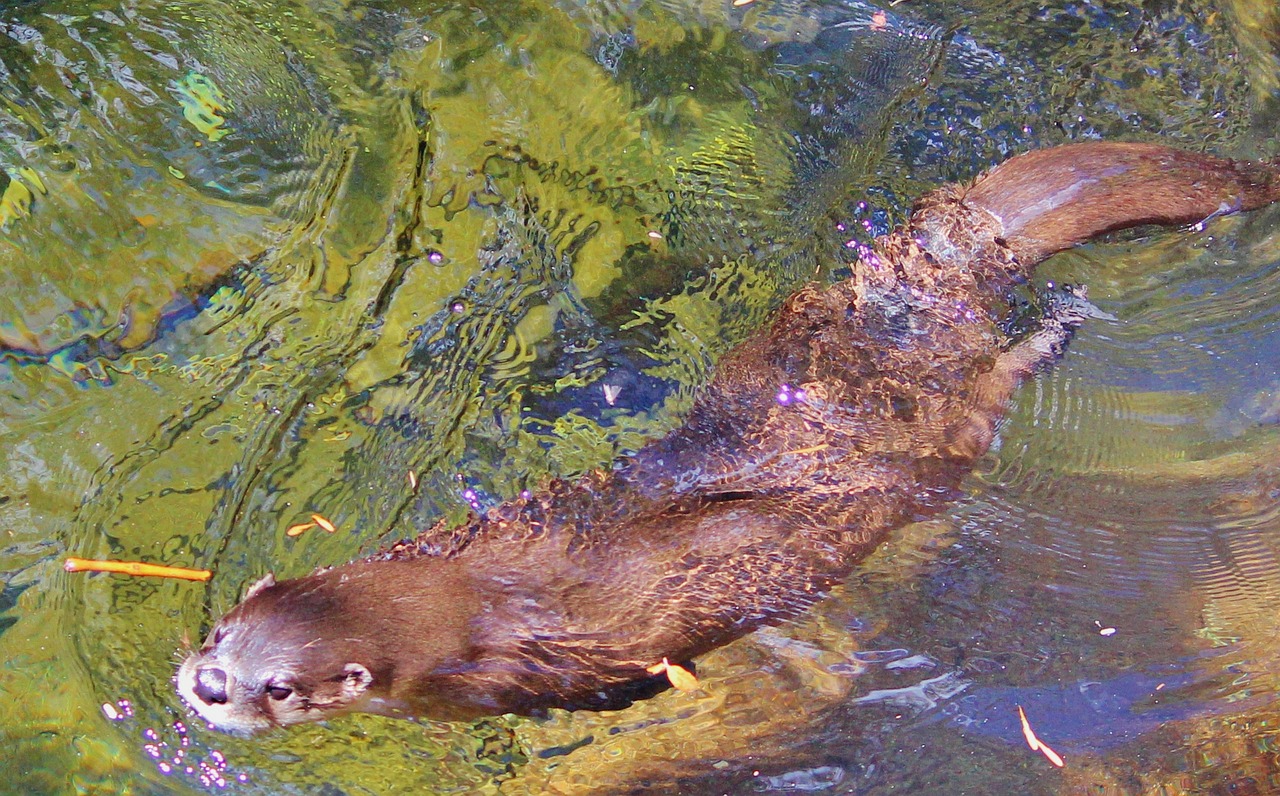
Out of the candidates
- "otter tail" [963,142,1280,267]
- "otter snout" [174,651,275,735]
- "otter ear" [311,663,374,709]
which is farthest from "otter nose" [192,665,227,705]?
"otter tail" [963,142,1280,267]

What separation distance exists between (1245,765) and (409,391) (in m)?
2.96

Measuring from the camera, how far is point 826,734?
3309mm

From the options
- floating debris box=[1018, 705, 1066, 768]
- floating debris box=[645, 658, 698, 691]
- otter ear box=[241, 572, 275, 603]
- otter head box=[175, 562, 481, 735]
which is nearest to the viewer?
otter head box=[175, 562, 481, 735]

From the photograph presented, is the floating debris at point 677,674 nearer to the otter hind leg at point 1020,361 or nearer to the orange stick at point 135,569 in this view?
the otter hind leg at point 1020,361

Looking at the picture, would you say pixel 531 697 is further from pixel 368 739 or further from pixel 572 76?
pixel 572 76

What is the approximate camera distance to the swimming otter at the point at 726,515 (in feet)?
9.80

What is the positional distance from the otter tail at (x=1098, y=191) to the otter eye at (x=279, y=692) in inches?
99.4

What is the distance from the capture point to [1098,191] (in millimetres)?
3152

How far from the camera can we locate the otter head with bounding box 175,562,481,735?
2.89 m

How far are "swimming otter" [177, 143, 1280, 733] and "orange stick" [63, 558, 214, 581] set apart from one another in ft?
0.83

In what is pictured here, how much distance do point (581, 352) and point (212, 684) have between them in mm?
1527

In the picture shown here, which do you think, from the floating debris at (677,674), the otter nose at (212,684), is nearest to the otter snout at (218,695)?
the otter nose at (212,684)

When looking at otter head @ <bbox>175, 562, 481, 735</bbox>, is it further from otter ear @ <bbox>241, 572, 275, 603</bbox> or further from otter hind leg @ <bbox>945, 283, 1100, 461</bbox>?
otter hind leg @ <bbox>945, 283, 1100, 461</bbox>

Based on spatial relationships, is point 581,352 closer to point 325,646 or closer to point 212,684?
point 325,646
